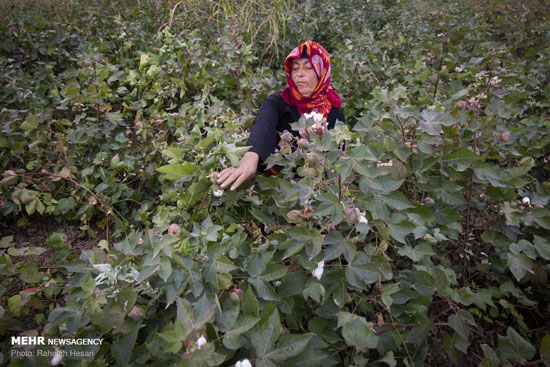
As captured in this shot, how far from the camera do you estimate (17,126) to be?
80.9 inches

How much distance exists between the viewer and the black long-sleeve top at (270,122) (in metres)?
1.65

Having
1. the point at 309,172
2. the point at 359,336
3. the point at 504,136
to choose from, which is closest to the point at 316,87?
the point at 504,136

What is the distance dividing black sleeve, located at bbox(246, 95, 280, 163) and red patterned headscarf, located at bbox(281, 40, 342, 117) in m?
0.13

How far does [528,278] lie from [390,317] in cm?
58

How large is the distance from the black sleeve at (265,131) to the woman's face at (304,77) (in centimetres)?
18

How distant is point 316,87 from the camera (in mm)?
2064

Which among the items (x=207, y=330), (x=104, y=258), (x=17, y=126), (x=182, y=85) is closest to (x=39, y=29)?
(x=17, y=126)

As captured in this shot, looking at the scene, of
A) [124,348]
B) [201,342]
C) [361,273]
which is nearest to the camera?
[201,342]

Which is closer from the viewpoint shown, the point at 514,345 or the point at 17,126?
the point at 514,345

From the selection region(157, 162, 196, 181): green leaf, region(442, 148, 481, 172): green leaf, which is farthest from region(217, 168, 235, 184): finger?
region(442, 148, 481, 172): green leaf

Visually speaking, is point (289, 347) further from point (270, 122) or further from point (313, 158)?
point (270, 122)

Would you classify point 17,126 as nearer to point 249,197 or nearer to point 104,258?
point 104,258

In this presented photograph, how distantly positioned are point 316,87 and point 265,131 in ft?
1.78

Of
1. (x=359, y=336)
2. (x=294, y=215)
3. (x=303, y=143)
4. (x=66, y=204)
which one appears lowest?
(x=66, y=204)
